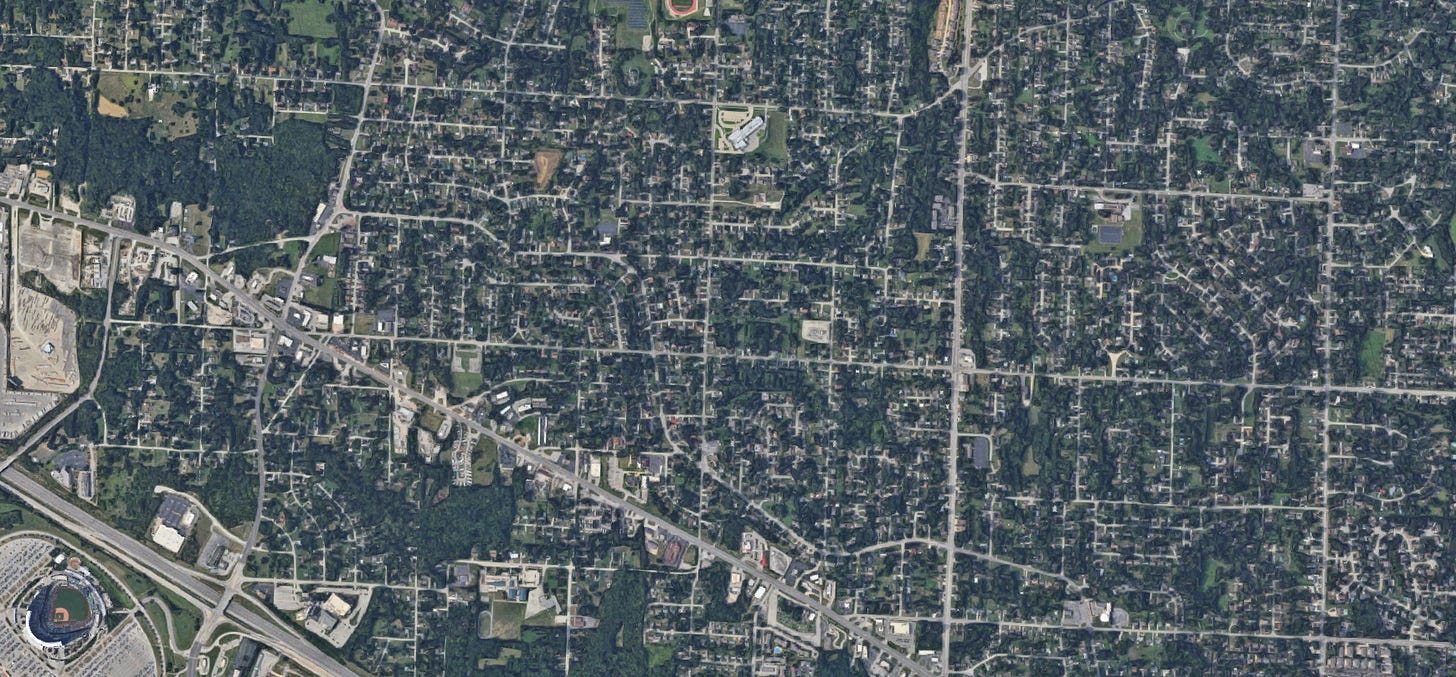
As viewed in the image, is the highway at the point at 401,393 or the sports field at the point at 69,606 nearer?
the highway at the point at 401,393

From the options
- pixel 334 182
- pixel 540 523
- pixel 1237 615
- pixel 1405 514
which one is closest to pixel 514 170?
pixel 334 182

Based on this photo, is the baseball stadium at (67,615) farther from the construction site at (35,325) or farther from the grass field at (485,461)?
the grass field at (485,461)

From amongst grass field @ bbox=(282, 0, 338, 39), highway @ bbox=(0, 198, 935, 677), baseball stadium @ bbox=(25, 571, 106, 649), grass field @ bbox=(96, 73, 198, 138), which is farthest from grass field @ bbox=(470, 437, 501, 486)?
grass field @ bbox=(282, 0, 338, 39)

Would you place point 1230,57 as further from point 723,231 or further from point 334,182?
point 334,182

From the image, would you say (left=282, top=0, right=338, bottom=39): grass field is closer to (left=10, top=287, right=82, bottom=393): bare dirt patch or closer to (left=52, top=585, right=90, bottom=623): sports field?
(left=10, top=287, right=82, bottom=393): bare dirt patch

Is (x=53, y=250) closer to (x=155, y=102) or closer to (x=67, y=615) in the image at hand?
(x=155, y=102)

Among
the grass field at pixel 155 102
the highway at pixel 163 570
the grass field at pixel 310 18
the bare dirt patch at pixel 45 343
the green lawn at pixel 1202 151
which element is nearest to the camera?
the highway at pixel 163 570

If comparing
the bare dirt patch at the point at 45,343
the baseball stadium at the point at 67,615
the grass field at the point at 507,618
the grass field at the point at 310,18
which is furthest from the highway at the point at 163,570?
the grass field at the point at 310,18
